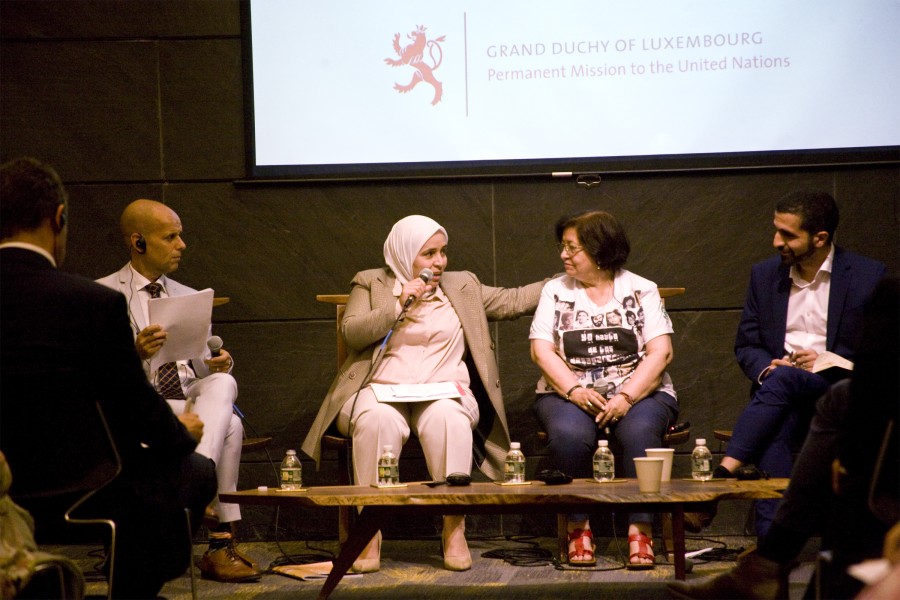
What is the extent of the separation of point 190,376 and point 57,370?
177cm

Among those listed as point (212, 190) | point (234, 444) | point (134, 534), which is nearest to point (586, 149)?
point (212, 190)

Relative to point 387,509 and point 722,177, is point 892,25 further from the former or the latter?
point 387,509

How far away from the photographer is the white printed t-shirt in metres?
3.81

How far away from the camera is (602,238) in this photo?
12.7 feet

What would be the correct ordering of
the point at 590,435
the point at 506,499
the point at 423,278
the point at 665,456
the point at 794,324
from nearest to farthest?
the point at 506,499, the point at 665,456, the point at 590,435, the point at 794,324, the point at 423,278

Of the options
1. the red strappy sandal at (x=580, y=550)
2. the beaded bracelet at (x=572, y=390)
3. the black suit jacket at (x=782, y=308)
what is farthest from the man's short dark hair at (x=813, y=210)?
the red strappy sandal at (x=580, y=550)

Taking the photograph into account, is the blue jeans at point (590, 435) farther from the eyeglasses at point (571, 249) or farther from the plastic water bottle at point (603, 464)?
the eyeglasses at point (571, 249)

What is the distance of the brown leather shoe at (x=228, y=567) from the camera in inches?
136

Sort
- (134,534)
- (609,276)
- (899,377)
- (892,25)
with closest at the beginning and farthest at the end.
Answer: (899,377) → (134,534) → (609,276) → (892,25)

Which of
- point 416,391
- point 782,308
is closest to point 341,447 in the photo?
point 416,391

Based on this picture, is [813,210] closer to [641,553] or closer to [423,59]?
[641,553]

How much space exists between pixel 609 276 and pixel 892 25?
5.50 ft

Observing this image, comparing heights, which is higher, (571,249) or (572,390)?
(571,249)

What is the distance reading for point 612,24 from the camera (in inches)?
170
